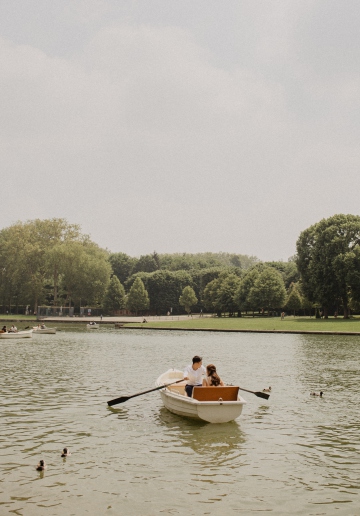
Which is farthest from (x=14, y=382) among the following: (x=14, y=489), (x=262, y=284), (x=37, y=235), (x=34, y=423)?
(x=37, y=235)

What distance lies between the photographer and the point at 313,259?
9862 cm

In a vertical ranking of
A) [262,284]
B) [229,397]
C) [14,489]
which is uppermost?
[262,284]

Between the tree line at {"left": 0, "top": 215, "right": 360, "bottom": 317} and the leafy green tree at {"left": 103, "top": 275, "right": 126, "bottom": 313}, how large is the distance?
0.27 metres

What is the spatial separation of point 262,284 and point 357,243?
3059cm

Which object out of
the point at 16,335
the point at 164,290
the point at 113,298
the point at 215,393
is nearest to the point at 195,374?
the point at 215,393

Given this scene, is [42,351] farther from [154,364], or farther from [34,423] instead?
[34,423]

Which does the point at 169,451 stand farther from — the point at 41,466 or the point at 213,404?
the point at 41,466

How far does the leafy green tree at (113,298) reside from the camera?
147625 millimetres

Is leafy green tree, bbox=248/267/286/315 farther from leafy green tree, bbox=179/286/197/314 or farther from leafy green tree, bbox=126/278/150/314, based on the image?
leafy green tree, bbox=126/278/150/314

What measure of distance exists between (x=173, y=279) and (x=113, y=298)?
27.0 meters

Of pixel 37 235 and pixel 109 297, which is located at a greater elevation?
pixel 37 235

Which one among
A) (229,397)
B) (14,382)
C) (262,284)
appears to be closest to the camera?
(229,397)

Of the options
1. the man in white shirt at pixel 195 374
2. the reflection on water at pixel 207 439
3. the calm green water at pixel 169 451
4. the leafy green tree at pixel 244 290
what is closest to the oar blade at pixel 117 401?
the calm green water at pixel 169 451

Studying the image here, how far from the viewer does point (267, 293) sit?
123 meters
